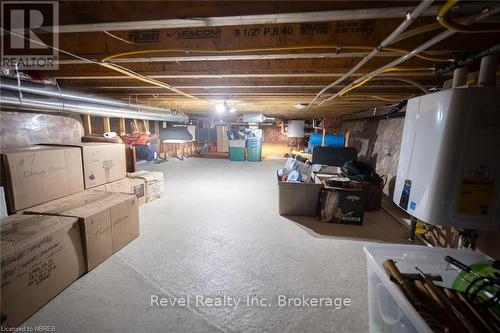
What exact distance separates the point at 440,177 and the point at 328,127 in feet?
21.3

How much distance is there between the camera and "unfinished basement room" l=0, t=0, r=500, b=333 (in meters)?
1.02

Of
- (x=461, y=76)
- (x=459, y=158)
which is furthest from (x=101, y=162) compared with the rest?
Answer: (x=461, y=76)

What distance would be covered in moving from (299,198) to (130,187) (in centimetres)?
230

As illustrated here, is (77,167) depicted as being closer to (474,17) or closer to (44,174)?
(44,174)

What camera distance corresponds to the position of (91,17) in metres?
1.13

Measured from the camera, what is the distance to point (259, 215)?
2836mm

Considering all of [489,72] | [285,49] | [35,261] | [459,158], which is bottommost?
[35,261]

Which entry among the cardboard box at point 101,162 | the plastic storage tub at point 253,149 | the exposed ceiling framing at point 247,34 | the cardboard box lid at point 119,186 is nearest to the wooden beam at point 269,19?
the exposed ceiling framing at point 247,34

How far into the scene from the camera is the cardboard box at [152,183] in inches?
126

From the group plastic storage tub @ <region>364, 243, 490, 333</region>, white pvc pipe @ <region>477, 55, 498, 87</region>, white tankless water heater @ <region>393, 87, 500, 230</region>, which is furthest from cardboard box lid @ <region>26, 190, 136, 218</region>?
white pvc pipe @ <region>477, 55, 498, 87</region>

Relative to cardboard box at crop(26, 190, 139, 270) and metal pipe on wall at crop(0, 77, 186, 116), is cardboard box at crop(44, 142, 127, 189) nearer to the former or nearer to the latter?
cardboard box at crop(26, 190, 139, 270)

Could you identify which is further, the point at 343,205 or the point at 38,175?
the point at 343,205

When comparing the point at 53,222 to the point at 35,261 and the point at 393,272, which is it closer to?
the point at 35,261

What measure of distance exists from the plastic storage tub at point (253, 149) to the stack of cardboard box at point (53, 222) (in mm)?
5205
